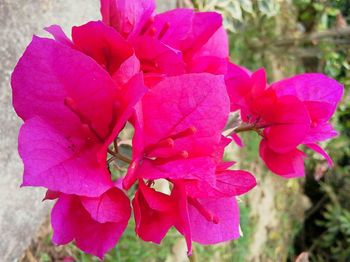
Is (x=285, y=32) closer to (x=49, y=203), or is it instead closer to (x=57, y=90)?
(x=49, y=203)

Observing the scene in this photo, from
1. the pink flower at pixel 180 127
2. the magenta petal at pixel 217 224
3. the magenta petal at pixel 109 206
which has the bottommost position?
the magenta petal at pixel 217 224

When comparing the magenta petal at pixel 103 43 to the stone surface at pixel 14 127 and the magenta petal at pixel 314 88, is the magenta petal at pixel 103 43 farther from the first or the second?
the stone surface at pixel 14 127

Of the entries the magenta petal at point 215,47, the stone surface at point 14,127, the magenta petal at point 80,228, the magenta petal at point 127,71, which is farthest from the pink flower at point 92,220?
the stone surface at point 14,127

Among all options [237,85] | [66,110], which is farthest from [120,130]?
[237,85]

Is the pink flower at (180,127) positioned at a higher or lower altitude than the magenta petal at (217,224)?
higher

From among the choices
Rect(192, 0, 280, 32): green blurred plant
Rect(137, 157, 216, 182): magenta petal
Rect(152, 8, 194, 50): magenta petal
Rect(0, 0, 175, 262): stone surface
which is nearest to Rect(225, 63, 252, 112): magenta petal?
Rect(152, 8, 194, 50): magenta petal

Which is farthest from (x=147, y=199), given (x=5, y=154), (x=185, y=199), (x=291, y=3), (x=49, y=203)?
(x=291, y=3)

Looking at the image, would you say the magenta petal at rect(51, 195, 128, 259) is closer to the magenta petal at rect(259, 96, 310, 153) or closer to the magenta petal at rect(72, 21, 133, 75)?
the magenta petal at rect(72, 21, 133, 75)
